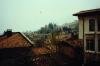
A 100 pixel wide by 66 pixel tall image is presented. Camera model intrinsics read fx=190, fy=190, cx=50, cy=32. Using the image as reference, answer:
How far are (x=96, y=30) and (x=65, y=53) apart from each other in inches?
207

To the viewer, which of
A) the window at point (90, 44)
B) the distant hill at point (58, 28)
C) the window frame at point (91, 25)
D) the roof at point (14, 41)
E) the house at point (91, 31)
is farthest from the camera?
the distant hill at point (58, 28)

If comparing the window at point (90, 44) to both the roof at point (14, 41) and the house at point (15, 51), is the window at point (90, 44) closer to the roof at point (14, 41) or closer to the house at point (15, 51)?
the roof at point (14, 41)

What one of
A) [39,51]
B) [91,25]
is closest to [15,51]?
[39,51]

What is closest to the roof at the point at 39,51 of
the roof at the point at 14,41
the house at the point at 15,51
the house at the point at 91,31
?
the house at the point at 15,51

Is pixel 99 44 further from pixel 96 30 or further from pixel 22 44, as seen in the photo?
pixel 22 44

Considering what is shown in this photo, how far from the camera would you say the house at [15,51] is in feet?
63.2

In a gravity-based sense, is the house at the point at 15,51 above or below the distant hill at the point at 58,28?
below

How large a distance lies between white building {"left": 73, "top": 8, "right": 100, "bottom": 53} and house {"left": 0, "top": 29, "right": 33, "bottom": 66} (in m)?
6.20

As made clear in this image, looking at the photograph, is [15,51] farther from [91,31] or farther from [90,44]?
[91,31]

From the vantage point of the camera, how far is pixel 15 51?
20359 millimetres

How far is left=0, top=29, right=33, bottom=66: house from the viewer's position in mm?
19248

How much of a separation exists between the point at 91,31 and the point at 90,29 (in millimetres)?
299

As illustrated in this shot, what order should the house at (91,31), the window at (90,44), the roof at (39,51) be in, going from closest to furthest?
the house at (91,31) < the window at (90,44) < the roof at (39,51)

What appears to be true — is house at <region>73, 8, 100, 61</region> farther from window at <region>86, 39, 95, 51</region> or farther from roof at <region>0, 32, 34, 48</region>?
roof at <region>0, 32, 34, 48</region>
